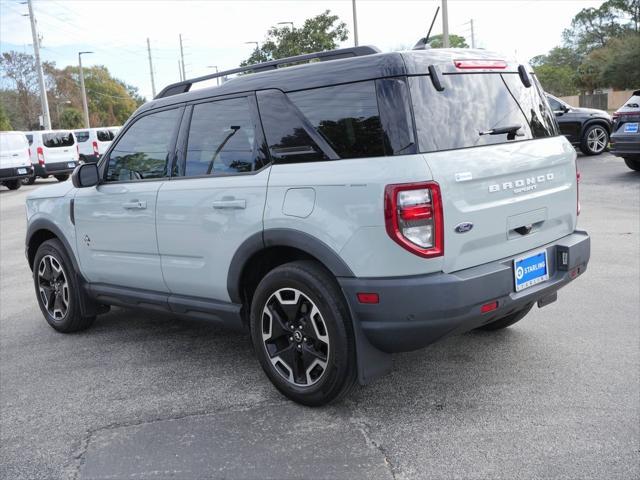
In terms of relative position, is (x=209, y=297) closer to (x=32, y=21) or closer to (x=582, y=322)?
(x=582, y=322)

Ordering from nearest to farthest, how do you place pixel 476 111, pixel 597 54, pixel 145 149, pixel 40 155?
pixel 476 111, pixel 145 149, pixel 40 155, pixel 597 54

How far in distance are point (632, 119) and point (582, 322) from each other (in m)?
8.57

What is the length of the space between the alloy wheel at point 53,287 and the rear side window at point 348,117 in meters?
2.90

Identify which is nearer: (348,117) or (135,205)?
(348,117)

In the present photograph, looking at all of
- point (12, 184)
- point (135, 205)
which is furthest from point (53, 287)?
point (12, 184)

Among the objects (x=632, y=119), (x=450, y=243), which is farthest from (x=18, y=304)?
(x=632, y=119)

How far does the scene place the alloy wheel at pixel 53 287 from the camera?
17.8 ft

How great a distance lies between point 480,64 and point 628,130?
387 inches

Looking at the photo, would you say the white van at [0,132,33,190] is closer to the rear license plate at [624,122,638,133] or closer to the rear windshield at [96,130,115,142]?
the rear windshield at [96,130,115,142]

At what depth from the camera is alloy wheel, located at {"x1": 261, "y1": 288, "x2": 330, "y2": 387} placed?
3594mm

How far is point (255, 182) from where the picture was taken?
3777 millimetres

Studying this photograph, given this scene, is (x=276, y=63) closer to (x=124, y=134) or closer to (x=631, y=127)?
(x=124, y=134)

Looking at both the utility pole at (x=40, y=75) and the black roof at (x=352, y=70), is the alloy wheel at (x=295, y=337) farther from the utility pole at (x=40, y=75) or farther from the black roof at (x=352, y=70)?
the utility pole at (x=40, y=75)

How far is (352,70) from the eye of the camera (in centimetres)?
344
